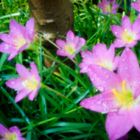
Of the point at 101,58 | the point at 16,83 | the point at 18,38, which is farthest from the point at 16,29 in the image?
the point at 101,58

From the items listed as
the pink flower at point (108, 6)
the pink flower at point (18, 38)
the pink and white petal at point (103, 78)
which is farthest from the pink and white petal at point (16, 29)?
the pink flower at point (108, 6)

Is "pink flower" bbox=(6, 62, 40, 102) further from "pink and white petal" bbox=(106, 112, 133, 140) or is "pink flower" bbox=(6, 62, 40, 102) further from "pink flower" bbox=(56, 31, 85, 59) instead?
"pink and white petal" bbox=(106, 112, 133, 140)

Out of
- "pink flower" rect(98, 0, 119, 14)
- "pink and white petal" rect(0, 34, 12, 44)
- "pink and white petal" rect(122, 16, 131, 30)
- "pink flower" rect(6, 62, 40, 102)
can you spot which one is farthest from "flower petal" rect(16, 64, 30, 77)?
"pink flower" rect(98, 0, 119, 14)

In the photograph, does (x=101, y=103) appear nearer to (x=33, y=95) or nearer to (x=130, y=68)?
(x=130, y=68)

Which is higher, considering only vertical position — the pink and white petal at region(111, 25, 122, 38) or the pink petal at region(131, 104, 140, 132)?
the pink petal at region(131, 104, 140, 132)

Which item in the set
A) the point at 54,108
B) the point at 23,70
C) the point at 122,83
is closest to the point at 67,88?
the point at 54,108
